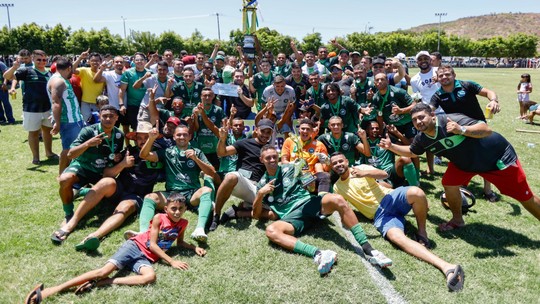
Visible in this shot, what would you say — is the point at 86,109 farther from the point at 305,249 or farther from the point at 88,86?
the point at 305,249

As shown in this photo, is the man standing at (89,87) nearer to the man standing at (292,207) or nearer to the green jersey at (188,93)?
the green jersey at (188,93)

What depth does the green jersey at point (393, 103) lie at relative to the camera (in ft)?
23.7

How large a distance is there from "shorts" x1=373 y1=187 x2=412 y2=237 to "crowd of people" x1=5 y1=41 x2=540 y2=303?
0.05ft

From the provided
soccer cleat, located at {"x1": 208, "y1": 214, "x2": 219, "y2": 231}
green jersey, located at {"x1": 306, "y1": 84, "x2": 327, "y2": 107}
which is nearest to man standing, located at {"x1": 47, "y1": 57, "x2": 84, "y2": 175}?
soccer cleat, located at {"x1": 208, "y1": 214, "x2": 219, "y2": 231}

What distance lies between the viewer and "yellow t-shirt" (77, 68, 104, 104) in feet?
28.6

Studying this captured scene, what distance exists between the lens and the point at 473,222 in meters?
5.70

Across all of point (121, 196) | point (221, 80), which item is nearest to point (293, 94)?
point (221, 80)

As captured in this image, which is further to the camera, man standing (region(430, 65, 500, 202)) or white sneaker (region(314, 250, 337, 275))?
man standing (region(430, 65, 500, 202))

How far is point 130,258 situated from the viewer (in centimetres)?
Answer: 422

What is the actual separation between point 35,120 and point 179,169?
528 centimetres

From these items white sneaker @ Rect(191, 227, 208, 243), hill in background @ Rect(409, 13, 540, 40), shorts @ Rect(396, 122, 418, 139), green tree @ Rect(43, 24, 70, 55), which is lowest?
white sneaker @ Rect(191, 227, 208, 243)

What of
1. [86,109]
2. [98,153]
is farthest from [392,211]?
[86,109]

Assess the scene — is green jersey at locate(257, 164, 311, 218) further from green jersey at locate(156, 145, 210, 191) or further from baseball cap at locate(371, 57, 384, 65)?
baseball cap at locate(371, 57, 384, 65)

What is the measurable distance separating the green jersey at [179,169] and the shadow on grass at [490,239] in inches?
148
